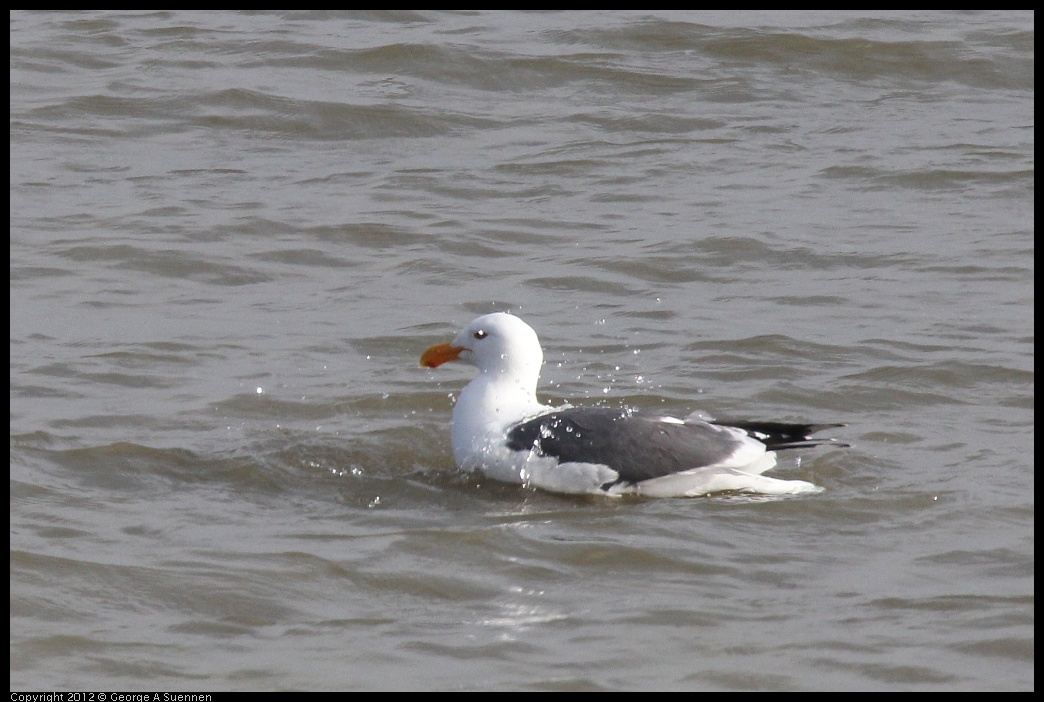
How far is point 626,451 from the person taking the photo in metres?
7.62

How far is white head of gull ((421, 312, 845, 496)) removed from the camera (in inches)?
300

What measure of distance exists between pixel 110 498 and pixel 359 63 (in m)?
8.78

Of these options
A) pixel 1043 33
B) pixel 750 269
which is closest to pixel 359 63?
pixel 750 269

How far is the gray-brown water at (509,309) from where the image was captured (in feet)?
20.0

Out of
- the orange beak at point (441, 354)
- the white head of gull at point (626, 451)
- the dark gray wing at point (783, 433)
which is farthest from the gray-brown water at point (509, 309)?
the orange beak at point (441, 354)

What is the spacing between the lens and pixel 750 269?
11.3 metres

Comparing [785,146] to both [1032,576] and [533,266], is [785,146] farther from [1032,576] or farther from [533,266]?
[1032,576]

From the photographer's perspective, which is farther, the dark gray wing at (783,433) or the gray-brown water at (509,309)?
the dark gray wing at (783,433)

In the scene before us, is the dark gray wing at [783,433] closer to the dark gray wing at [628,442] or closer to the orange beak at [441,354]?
the dark gray wing at [628,442]

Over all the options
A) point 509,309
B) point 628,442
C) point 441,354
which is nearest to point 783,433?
point 628,442

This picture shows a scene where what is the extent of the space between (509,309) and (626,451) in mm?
3075

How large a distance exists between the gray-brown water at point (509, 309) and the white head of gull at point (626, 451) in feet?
0.41

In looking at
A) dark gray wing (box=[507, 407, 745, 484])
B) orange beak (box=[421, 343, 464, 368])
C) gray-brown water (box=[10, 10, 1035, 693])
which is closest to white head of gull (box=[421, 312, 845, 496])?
dark gray wing (box=[507, 407, 745, 484])

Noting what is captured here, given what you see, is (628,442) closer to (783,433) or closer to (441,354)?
(783,433)
